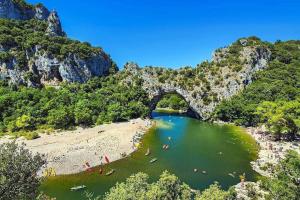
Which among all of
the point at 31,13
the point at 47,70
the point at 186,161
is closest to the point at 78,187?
the point at 186,161

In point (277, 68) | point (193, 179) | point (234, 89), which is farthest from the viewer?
point (277, 68)

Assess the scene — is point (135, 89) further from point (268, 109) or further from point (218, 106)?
point (268, 109)

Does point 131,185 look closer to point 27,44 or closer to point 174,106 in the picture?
point 27,44

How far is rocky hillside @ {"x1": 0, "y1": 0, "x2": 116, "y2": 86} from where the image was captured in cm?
12338

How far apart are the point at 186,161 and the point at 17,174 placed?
42.7m

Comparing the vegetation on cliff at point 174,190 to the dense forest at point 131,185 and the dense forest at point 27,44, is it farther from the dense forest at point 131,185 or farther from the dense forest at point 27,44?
the dense forest at point 27,44

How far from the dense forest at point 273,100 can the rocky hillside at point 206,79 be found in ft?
17.6

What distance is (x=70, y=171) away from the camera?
57.0 meters

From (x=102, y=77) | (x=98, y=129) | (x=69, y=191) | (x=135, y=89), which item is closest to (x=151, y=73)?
(x=135, y=89)

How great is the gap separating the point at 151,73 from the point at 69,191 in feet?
277

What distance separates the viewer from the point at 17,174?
25516 mm

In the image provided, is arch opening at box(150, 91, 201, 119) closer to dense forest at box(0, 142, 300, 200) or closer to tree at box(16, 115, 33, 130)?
tree at box(16, 115, 33, 130)

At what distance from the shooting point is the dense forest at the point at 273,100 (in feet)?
259

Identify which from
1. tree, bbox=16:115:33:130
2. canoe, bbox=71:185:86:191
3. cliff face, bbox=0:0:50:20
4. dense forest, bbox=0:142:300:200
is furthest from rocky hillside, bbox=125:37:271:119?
dense forest, bbox=0:142:300:200
